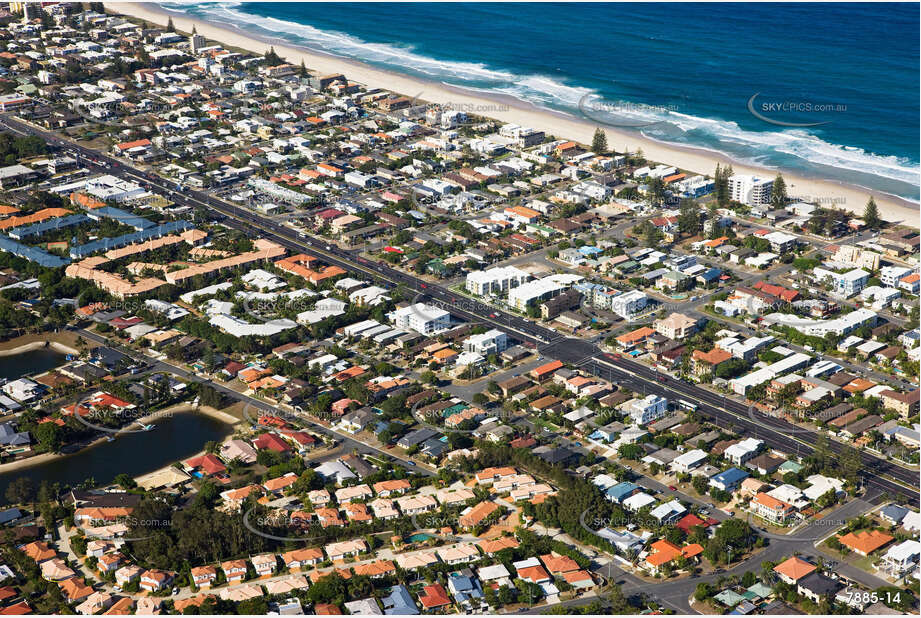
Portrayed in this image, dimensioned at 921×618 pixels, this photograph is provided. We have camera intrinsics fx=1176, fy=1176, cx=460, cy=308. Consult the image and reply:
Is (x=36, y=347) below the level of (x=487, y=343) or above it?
below

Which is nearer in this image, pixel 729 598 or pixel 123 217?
pixel 729 598

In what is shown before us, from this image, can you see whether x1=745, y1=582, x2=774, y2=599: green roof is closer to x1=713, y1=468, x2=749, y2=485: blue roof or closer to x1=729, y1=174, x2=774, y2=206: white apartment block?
x1=713, y1=468, x2=749, y2=485: blue roof

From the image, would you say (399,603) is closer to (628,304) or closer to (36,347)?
(628,304)

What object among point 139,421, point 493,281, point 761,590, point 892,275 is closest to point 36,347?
point 139,421

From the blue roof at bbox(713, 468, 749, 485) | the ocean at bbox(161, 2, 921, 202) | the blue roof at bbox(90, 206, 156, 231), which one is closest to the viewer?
the blue roof at bbox(713, 468, 749, 485)

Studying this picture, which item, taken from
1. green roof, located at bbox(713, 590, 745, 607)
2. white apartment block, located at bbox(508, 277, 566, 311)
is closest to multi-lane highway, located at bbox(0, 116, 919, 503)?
white apartment block, located at bbox(508, 277, 566, 311)

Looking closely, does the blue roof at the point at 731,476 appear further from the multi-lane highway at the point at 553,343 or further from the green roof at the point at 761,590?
the green roof at the point at 761,590
